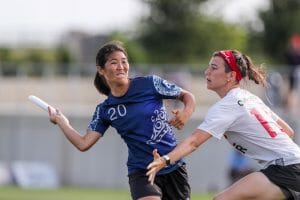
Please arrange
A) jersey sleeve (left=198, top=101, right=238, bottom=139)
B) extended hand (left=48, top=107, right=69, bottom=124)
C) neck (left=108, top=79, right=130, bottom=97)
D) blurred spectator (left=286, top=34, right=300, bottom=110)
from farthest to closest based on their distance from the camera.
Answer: blurred spectator (left=286, top=34, right=300, bottom=110), extended hand (left=48, top=107, right=69, bottom=124), neck (left=108, top=79, right=130, bottom=97), jersey sleeve (left=198, top=101, right=238, bottom=139)

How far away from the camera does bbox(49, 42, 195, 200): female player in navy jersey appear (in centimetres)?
967

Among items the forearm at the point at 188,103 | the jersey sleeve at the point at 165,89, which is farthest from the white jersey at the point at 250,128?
the jersey sleeve at the point at 165,89

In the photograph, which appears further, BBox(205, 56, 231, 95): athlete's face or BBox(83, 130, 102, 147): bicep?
BBox(83, 130, 102, 147): bicep

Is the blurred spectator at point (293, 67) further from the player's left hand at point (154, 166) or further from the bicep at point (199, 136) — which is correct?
the player's left hand at point (154, 166)

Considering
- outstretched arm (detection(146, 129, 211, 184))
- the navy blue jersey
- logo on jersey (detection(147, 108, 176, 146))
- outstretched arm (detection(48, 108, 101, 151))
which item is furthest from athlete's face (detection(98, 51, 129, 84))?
outstretched arm (detection(146, 129, 211, 184))

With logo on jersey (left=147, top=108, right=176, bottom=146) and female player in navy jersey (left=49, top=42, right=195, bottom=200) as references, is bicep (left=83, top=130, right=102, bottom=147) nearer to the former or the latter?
female player in navy jersey (left=49, top=42, right=195, bottom=200)

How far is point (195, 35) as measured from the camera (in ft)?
130

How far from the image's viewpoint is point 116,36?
132 feet

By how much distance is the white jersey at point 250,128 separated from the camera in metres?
8.96

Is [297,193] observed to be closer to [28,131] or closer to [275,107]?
[275,107]

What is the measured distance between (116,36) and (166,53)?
2350mm

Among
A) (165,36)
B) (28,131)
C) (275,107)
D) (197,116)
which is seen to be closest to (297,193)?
(275,107)

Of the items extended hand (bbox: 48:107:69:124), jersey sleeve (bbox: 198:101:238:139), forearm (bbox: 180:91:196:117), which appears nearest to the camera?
jersey sleeve (bbox: 198:101:238:139)

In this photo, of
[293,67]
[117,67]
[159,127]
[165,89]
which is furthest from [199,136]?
[293,67]
